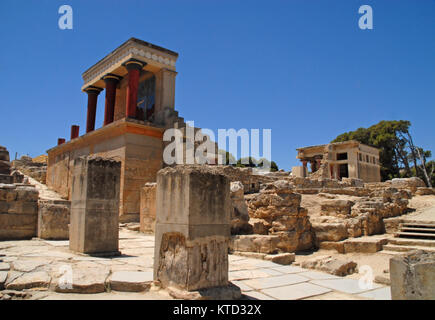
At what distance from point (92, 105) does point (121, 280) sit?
19095mm

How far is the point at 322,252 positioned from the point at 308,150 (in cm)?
2534

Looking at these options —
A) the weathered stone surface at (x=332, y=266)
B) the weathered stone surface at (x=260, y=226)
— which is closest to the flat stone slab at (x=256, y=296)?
the weathered stone surface at (x=332, y=266)

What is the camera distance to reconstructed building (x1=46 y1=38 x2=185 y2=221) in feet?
45.8

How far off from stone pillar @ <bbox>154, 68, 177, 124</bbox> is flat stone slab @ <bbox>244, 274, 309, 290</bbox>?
12.8 metres

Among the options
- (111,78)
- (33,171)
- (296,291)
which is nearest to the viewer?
(296,291)

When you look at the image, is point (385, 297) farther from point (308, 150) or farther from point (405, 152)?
point (405, 152)

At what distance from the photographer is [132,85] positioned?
53.6 ft

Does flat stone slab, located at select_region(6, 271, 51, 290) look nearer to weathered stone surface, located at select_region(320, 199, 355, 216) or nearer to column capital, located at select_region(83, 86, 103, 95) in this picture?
weathered stone surface, located at select_region(320, 199, 355, 216)

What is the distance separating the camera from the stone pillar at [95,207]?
5789mm

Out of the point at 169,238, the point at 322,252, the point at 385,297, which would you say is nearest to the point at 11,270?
the point at 169,238

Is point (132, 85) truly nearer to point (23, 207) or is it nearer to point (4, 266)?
point (23, 207)

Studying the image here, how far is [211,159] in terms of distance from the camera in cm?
1559

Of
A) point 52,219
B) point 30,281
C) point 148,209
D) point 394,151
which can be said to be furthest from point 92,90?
point 394,151
